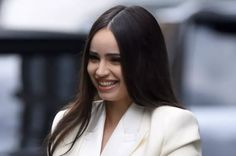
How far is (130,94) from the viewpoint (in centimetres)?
296

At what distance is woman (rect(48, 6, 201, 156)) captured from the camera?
292cm

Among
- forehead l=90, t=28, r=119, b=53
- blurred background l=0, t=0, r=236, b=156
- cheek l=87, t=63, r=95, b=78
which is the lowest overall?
blurred background l=0, t=0, r=236, b=156

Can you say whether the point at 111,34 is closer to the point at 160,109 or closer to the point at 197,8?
the point at 160,109

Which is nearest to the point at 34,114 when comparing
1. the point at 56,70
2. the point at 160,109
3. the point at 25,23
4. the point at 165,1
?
the point at 56,70

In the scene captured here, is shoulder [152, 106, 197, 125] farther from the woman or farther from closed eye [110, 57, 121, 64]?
closed eye [110, 57, 121, 64]

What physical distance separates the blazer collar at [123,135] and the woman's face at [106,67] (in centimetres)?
7

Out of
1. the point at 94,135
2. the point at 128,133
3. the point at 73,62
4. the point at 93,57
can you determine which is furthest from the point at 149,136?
the point at 73,62

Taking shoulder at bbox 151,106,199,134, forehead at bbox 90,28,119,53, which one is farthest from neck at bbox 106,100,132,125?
forehead at bbox 90,28,119,53

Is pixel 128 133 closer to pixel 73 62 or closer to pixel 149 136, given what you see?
pixel 149 136

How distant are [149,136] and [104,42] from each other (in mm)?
330

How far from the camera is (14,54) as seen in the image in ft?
18.1

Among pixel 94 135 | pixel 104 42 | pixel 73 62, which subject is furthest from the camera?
pixel 73 62

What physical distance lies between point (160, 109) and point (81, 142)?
29 centimetres

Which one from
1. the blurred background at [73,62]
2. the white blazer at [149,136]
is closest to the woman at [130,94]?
the white blazer at [149,136]
